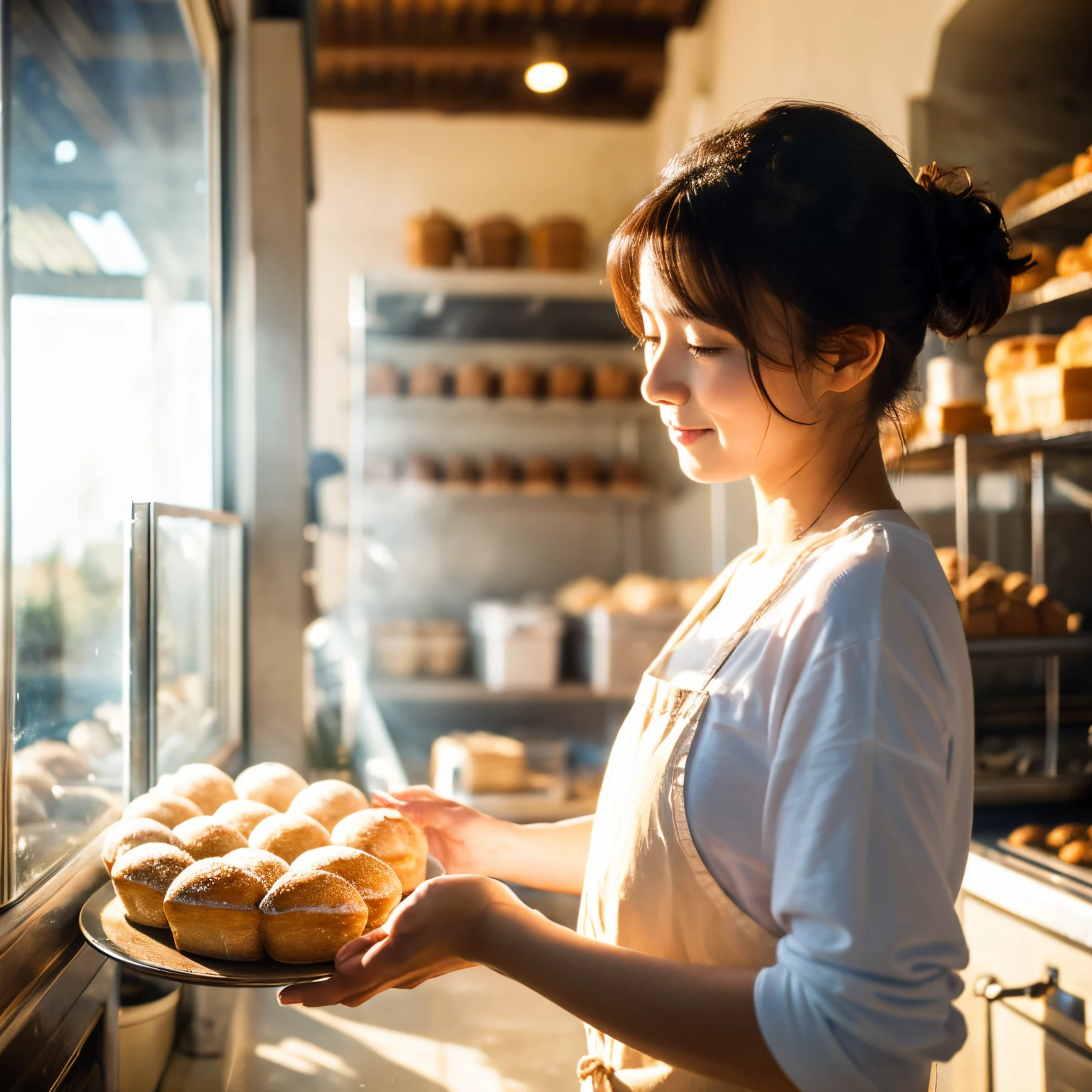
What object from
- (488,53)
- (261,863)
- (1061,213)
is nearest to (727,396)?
(261,863)

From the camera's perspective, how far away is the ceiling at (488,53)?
4.14 meters

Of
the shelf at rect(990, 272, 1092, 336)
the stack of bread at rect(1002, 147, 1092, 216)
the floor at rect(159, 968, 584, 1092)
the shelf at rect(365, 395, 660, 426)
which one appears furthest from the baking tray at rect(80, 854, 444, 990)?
the shelf at rect(365, 395, 660, 426)

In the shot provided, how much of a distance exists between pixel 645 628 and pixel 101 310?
254cm

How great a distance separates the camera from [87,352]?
1.26 m

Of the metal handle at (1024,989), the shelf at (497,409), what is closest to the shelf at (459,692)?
the shelf at (497,409)

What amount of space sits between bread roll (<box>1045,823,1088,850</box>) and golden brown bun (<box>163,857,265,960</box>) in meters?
1.39

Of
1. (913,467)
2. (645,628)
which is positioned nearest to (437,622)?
(645,628)

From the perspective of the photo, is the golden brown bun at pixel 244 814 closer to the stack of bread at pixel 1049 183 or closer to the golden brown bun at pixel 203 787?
the golden brown bun at pixel 203 787

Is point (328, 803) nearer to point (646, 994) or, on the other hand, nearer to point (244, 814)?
point (244, 814)

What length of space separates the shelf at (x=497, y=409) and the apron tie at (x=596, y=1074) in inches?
130

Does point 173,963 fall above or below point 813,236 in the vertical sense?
below

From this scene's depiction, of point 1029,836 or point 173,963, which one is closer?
point 173,963

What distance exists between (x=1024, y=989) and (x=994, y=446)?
3.40 ft

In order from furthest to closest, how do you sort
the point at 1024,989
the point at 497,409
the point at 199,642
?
the point at 497,409 → the point at 199,642 → the point at 1024,989
